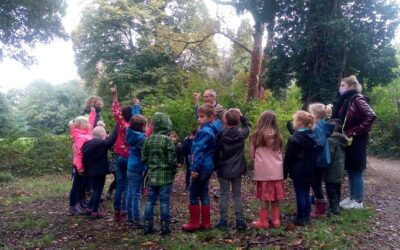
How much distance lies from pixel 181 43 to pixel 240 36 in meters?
3.55

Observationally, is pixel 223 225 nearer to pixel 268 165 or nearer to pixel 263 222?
pixel 263 222

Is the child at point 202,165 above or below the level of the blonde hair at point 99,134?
below

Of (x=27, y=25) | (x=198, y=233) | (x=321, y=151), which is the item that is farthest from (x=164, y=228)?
(x=27, y=25)

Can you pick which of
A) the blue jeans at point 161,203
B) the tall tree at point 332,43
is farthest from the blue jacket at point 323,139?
the tall tree at point 332,43

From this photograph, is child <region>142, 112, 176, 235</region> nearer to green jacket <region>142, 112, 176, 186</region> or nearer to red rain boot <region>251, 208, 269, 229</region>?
green jacket <region>142, 112, 176, 186</region>

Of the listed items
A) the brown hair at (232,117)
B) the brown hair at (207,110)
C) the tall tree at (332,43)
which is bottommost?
the brown hair at (232,117)

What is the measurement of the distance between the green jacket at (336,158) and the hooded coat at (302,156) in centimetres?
66

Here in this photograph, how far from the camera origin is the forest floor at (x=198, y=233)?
481 cm

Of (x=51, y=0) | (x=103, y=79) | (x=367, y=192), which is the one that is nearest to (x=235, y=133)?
(x=367, y=192)

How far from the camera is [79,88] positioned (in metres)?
32.6

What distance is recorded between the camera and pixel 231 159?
520 cm

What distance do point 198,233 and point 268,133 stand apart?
5.35 ft

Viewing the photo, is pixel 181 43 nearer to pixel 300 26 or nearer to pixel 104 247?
pixel 300 26

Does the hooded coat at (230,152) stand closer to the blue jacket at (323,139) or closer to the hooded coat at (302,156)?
the hooded coat at (302,156)
